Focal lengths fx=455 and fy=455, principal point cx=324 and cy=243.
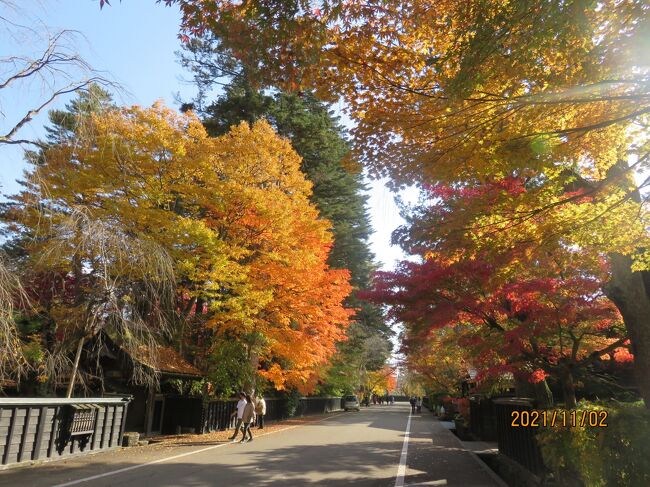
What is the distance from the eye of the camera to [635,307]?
285 inches

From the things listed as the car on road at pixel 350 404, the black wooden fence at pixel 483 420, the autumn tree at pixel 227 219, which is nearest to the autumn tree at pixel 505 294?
the autumn tree at pixel 227 219

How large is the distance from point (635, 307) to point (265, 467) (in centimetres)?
789

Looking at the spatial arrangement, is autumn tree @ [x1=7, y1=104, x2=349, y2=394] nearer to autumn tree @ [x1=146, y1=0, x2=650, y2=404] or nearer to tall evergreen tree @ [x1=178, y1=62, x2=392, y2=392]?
tall evergreen tree @ [x1=178, y1=62, x2=392, y2=392]

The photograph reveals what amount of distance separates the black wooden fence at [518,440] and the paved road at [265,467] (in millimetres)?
764

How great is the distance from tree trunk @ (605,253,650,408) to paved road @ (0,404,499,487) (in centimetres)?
362

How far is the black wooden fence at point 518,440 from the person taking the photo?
26.3 ft

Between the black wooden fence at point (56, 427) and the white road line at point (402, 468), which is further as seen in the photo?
the black wooden fence at point (56, 427)

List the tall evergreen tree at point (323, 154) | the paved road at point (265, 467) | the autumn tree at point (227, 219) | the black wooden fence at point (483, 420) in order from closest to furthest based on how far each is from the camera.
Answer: the paved road at point (265, 467) → the autumn tree at point (227, 219) → the black wooden fence at point (483, 420) → the tall evergreen tree at point (323, 154)

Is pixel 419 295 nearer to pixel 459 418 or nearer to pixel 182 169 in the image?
pixel 182 169

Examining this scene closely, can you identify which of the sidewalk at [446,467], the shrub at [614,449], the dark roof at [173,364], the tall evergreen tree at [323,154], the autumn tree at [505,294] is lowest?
the sidewalk at [446,467]

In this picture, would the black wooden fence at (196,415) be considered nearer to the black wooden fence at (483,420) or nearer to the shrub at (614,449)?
the black wooden fence at (483,420)

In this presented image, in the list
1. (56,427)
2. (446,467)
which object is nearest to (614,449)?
(446,467)

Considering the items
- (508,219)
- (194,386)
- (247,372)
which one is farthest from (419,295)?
(194,386)

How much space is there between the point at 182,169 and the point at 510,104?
1297cm
